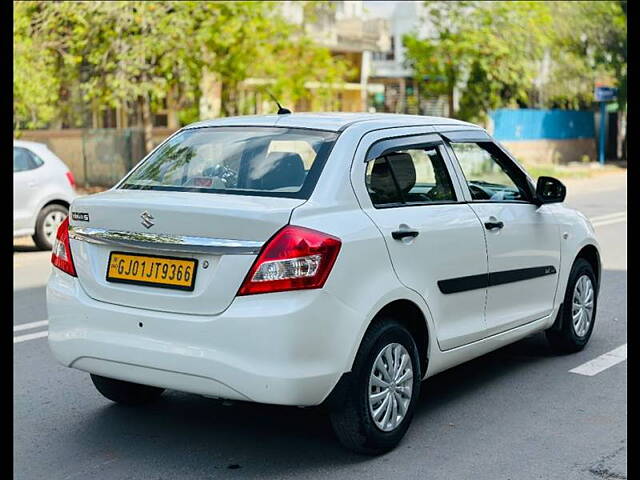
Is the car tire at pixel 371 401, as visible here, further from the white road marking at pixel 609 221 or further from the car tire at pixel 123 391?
the white road marking at pixel 609 221

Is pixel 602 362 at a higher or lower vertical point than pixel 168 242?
lower

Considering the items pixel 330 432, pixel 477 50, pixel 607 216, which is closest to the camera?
pixel 330 432

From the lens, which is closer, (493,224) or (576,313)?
(493,224)

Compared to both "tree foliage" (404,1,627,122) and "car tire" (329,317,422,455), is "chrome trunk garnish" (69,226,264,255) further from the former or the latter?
"tree foliage" (404,1,627,122)

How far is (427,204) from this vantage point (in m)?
5.50

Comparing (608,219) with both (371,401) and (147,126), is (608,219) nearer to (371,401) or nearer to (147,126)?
(147,126)

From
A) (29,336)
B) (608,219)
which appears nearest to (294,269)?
(29,336)

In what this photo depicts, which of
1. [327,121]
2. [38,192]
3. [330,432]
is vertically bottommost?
[330,432]

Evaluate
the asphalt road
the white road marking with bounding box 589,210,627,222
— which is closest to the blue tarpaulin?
the white road marking with bounding box 589,210,627,222

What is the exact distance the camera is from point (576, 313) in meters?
7.07

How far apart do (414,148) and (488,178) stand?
142cm

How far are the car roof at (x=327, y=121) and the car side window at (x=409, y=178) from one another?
7.2 inches

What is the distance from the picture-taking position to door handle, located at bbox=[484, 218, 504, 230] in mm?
5840
